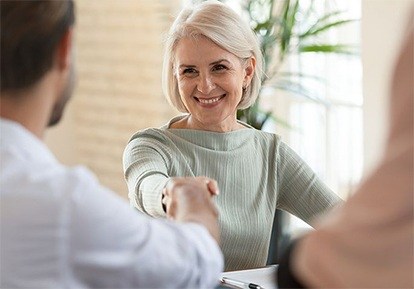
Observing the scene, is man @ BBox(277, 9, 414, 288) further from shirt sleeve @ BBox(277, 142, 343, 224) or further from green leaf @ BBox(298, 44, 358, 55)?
green leaf @ BBox(298, 44, 358, 55)

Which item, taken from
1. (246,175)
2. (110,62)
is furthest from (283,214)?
(110,62)

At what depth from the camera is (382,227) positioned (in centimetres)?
144

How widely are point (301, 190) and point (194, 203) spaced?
3.71ft

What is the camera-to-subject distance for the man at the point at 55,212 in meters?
1.59

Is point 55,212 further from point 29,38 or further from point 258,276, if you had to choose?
point 258,276

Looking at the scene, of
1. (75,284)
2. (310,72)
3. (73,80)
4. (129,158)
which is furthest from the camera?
(310,72)

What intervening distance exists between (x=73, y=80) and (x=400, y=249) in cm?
64

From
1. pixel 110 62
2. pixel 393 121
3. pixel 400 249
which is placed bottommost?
pixel 110 62

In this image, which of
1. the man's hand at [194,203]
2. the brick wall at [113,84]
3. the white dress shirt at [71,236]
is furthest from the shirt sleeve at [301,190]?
the brick wall at [113,84]

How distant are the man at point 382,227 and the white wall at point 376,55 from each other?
2755 mm

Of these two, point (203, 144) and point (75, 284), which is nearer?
point (75, 284)

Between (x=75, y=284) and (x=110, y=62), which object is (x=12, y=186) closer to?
(x=75, y=284)

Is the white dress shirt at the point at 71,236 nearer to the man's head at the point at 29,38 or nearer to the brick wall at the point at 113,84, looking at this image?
the man's head at the point at 29,38

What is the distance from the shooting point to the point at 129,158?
2.85 metres
